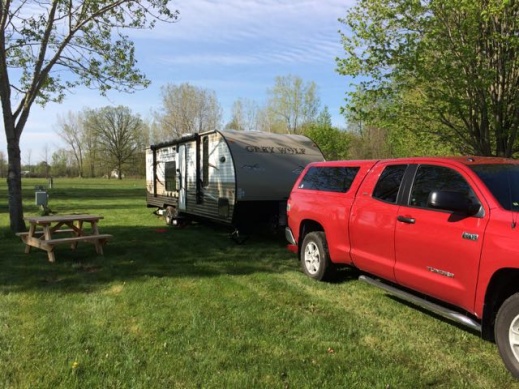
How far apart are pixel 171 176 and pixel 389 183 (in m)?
9.16

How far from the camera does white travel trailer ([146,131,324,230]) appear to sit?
1015 centimetres

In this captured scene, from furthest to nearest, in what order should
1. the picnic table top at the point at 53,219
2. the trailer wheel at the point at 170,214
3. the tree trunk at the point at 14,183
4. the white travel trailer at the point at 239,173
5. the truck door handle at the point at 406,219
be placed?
the trailer wheel at the point at 170,214, the tree trunk at the point at 14,183, the white travel trailer at the point at 239,173, the picnic table top at the point at 53,219, the truck door handle at the point at 406,219

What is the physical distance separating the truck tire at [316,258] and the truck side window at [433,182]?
1.97 m

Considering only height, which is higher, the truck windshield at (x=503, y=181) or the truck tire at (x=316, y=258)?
the truck windshield at (x=503, y=181)

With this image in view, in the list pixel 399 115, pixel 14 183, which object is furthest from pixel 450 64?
pixel 14 183

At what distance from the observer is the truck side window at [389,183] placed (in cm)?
539

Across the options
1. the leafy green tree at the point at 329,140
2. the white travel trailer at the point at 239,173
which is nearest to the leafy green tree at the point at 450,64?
the white travel trailer at the point at 239,173

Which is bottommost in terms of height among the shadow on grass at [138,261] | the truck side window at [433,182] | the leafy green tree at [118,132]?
the shadow on grass at [138,261]

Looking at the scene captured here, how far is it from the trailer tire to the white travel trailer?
27.7 inches

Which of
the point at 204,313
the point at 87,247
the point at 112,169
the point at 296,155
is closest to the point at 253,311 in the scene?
the point at 204,313

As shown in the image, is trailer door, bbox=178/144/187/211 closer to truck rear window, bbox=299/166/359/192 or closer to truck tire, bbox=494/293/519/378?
truck rear window, bbox=299/166/359/192

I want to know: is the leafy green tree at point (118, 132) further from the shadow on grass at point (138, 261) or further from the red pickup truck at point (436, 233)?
the red pickup truck at point (436, 233)

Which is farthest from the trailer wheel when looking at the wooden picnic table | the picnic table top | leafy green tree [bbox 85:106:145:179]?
leafy green tree [bbox 85:106:145:179]

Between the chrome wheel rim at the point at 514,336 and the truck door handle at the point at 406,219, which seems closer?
the chrome wheel rim at the point at 514,336
